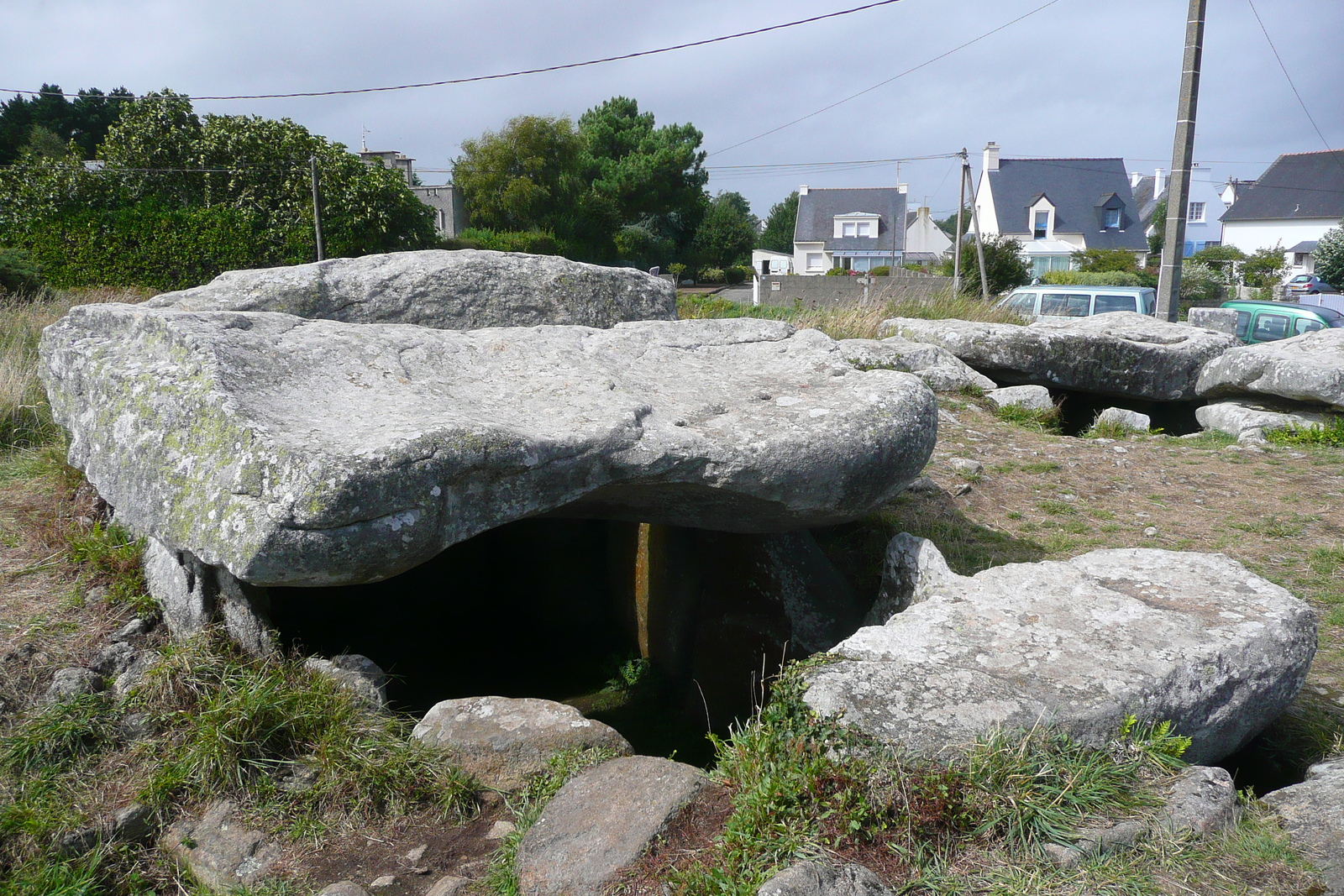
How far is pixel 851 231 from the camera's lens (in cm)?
5400

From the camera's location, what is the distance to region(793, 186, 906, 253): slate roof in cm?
5378

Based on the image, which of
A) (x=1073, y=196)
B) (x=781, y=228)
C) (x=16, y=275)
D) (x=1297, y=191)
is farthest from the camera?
(x=781, y=228)

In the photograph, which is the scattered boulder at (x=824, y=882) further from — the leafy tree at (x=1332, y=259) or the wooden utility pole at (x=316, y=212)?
the leafy tree at (x=1332, y=259)

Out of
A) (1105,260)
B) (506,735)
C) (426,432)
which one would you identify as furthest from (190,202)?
(1105,260)

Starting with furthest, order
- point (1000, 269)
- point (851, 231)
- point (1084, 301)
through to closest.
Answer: point (851, 231) → point (1000, 269) → point (1084, 301)

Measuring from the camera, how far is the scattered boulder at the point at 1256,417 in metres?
7.93

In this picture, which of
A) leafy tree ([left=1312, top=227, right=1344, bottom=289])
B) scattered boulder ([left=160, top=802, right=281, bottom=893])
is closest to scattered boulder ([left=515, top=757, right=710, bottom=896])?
scattered boulder ([left=160, top=802, right=281, bottom=893])

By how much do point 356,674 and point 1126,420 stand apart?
7516 millimetres

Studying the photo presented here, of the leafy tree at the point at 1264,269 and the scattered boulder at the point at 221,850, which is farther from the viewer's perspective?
the leafy tree at the point at 1264,269

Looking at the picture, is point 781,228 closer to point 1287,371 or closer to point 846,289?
point 846,289

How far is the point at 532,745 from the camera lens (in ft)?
11.2

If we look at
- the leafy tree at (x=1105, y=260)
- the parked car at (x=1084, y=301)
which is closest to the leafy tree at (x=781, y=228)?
the leafy tree at (x=1105, y=260)

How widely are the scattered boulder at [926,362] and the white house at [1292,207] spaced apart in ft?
141

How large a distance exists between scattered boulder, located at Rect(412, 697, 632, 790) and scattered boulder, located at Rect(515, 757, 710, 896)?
0.33 meters
